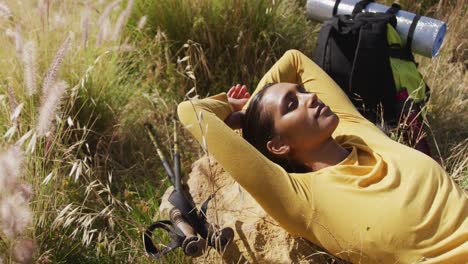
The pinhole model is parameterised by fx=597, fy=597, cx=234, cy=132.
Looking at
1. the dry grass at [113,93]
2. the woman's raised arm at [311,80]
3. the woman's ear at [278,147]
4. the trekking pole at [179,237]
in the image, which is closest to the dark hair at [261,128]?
the woman's ear at [278,147]

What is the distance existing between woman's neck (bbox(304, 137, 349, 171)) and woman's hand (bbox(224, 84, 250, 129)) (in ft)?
1.40

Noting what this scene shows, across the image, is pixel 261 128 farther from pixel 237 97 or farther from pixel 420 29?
pixel 420 29

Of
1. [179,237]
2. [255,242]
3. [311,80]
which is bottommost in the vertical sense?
[255,242]

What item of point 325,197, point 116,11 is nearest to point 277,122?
point 325,197

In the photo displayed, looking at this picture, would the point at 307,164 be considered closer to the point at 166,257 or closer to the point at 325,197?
the point at 325,197

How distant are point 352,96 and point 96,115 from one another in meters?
1.51

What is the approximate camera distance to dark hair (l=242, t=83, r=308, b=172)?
270 centimetres

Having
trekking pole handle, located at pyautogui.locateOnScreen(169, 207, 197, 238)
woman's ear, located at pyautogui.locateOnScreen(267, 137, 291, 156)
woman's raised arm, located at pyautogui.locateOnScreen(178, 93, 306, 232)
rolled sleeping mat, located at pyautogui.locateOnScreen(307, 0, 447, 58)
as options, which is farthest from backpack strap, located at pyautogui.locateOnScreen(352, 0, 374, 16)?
trekking pole handle, located at pyautogui.locateOnScreen(169, 207, 197, 238)

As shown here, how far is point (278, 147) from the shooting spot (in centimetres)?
269

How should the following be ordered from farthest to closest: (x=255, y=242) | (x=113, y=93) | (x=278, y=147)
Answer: (x=113, y=93)
(x=278, y=147)
(x=255, y=242)

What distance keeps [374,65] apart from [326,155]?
1038 millimetres

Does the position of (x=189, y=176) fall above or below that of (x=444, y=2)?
below

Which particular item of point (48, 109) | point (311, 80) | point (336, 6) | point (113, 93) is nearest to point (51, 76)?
point (48, 109)

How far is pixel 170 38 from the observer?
161 inches
